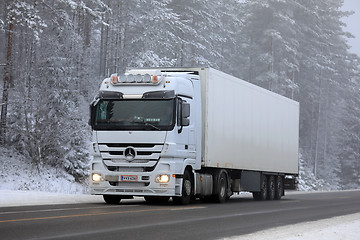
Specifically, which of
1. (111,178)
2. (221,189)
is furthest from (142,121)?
(221,189)

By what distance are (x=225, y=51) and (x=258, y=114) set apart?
6163 centimetres

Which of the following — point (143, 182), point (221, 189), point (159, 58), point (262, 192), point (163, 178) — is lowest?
point (262, 192)

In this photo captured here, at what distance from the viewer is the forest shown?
30.4m

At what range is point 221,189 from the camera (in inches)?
829

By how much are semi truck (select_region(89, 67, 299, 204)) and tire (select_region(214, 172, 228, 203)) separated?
3 cm

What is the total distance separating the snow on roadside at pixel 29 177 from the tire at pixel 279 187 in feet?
26.1

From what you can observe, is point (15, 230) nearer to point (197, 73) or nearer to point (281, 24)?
point (197, 73)

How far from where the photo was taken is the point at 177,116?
1777 cm

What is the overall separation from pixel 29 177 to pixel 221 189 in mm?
11160

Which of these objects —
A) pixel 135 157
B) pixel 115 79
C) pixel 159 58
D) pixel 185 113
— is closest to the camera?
pixel 135 157

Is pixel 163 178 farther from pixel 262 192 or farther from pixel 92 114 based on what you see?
pixel 262 192

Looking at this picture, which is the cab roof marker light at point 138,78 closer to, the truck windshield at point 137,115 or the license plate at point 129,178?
the truck windshield at point 137,115

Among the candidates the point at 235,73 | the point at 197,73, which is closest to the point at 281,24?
the point at 235,73

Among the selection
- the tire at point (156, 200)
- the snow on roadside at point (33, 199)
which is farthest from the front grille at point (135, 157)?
the tire at point (156, 200)
